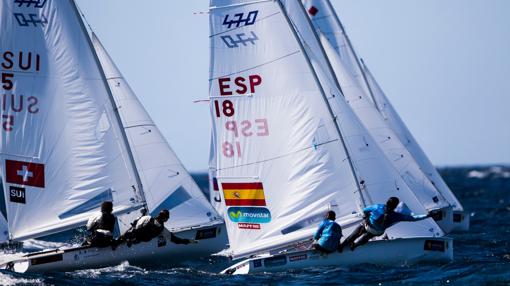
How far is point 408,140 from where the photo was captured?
98.4 ft

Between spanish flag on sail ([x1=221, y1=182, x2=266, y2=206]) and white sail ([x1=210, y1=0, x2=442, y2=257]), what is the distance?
0.02m

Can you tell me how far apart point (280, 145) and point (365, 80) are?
37.1ft

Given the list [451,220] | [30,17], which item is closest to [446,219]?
[451,220]

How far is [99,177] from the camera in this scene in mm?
22047

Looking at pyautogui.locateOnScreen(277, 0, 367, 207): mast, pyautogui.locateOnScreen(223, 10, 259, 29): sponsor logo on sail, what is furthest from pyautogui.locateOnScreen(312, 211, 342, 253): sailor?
pyautogui.locateOnScreen(223, 10, 259, 29): sponsor logo on sail

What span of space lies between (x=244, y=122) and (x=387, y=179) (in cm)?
291

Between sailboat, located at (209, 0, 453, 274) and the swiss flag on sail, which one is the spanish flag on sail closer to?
sailboat, located at (209, 0, 453, 274)

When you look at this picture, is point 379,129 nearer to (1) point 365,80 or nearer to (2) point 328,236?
(1) point 365,80

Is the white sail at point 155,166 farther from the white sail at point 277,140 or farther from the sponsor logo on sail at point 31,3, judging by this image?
the white sail at point 277,140

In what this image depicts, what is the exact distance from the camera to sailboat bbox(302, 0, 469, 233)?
996 inches

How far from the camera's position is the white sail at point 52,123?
2181cm

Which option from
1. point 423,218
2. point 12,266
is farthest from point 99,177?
point 423,218

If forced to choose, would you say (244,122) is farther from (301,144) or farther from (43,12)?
(43,12)

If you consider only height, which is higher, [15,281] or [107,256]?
[107,256]
